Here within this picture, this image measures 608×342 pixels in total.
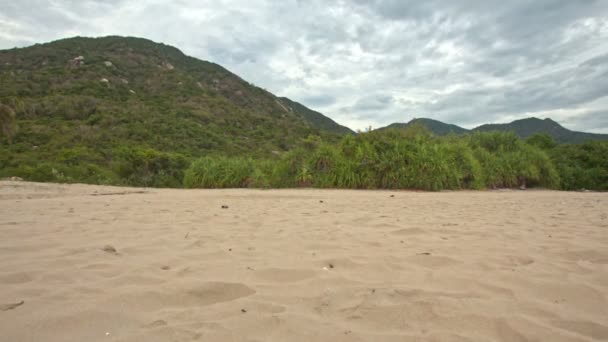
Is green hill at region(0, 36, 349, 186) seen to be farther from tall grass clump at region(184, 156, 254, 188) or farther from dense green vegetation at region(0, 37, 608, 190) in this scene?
tall grass clump at region(184, 156, 254, 188)

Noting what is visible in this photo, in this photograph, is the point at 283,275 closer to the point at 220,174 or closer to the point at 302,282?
the point at 302,282

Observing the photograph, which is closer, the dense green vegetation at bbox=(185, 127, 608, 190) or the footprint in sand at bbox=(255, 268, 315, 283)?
Answer: the footprint in sand at bbox=(255, 268, 315, 283)

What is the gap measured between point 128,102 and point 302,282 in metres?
38.5

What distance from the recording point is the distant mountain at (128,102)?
2562 centimetres

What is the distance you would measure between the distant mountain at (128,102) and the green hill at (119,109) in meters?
0.08

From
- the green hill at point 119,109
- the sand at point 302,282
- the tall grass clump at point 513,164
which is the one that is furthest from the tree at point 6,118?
the tall grass clump at point 513,164

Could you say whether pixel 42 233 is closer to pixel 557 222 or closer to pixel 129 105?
pixel 557 222

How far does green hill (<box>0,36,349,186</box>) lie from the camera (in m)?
21.3

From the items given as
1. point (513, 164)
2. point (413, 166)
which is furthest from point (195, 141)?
point (513, 164)

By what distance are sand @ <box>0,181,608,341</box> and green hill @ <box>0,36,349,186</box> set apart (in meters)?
12.4

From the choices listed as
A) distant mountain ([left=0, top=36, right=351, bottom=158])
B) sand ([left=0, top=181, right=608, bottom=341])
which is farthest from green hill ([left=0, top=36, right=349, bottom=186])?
sand ([left=0, top=181, right=608, bottom=341])

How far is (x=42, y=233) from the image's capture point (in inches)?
110

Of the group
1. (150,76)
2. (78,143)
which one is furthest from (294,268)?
(150,76)

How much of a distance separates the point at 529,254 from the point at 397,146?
7.26 metres
